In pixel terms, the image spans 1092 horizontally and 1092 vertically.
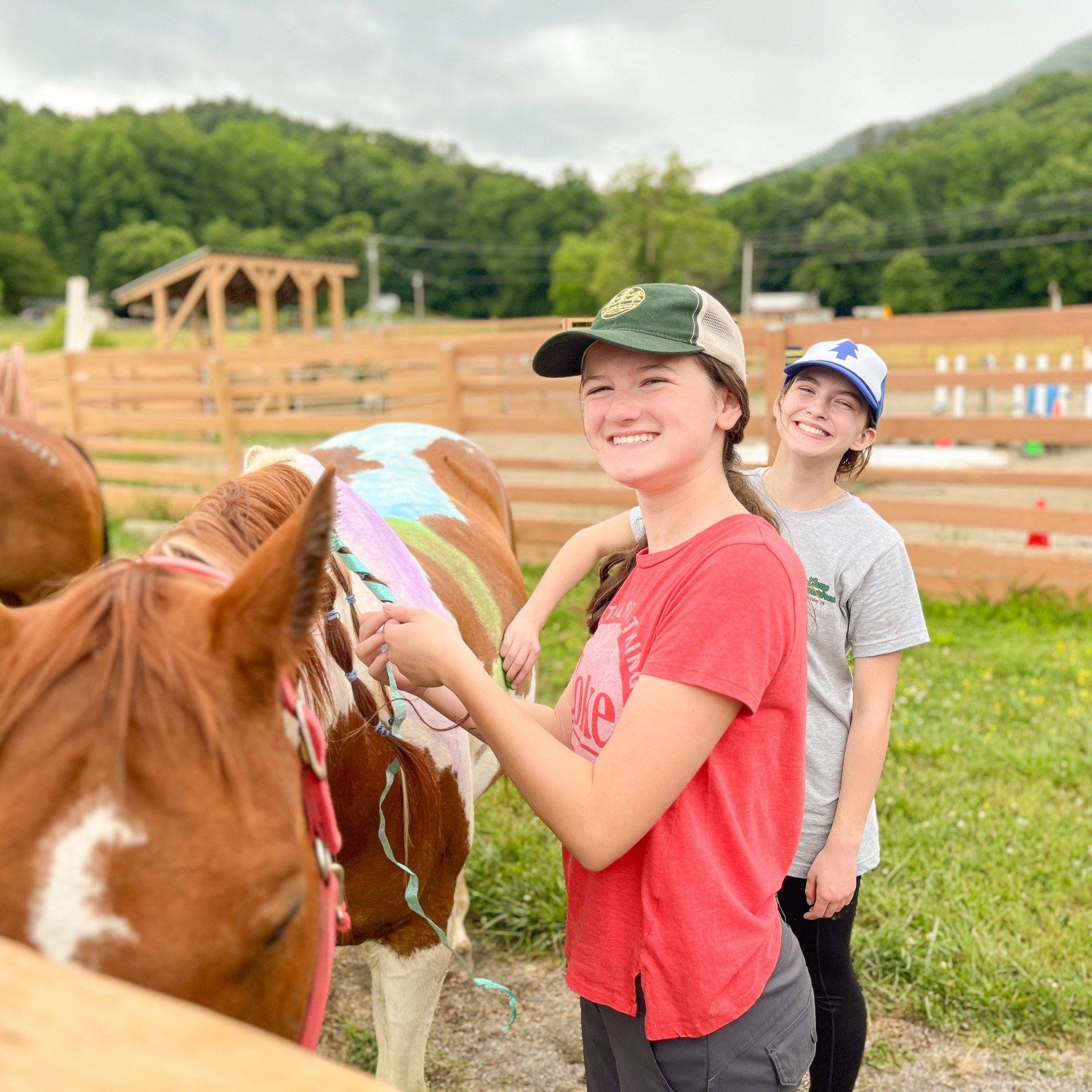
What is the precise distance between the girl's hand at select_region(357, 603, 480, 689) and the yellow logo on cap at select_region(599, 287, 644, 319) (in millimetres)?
495

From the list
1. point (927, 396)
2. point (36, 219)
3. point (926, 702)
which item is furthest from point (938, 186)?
point (926, 702)

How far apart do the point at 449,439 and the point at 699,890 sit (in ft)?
8.68

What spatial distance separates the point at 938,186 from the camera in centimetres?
7188

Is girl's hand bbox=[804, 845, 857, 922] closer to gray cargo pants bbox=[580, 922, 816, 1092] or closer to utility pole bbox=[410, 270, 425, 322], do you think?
gray cargo pants bbox=[580, 922, 816, 1092]

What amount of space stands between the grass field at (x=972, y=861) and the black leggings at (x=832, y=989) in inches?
29.8

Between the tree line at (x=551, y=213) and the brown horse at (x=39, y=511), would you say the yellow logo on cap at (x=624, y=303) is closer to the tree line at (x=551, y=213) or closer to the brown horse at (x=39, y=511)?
the brown horse at (x=39, y=511)

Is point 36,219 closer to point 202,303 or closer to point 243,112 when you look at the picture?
point 243,112

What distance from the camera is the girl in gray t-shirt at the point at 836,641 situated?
1.72 metres

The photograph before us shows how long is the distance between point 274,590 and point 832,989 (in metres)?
1.58

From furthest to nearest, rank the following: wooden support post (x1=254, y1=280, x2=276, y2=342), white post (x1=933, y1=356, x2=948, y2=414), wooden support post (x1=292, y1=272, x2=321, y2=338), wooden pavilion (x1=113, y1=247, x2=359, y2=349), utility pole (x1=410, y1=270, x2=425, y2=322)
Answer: utility pole (x1=410, y1=270, x2=425, y2=322) < wooden support post (x1=292, y1=272, x2=321, y2=338) < wooden support post (x1=254, y1=280, x2=276, y2=342) < wooden pavilion (x1=113, y1=247, x2=359, y2=349) < white post (x1=933, y1=356, x2=948, y2=414)

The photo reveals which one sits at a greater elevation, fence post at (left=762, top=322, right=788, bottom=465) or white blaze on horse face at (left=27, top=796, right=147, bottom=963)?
fence post at (left=762, top=322, right=788, bottom=465)

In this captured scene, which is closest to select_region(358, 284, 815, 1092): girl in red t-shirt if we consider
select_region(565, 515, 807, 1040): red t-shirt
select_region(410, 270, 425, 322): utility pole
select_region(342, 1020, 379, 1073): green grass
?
select_region(565, 515, 807, 1040): red t-shirt

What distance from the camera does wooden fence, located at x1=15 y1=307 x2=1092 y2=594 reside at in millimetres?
5621

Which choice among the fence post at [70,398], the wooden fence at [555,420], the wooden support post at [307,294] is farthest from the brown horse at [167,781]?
the wooden support post at [307,294]
